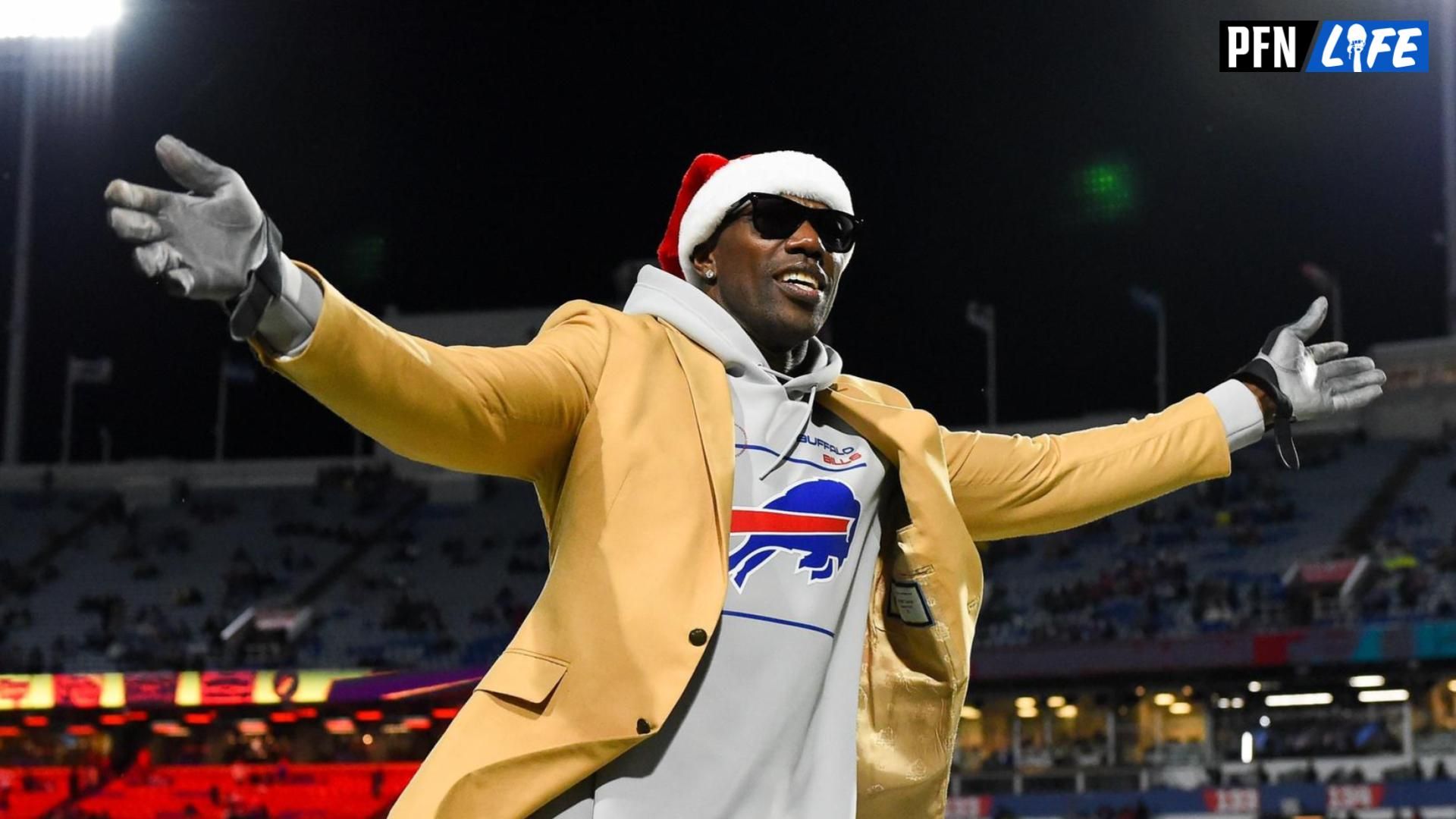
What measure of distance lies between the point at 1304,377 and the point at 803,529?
132 centimetres

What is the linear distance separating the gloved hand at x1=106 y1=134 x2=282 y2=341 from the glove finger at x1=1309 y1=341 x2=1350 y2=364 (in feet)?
7.70

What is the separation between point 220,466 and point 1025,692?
20122 mm

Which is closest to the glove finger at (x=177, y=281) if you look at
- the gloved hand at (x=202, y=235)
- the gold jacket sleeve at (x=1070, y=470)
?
the gloved hand at (x=202, y=235)

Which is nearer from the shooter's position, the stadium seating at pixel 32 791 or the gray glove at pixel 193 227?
the gray glove at pixel 193 227

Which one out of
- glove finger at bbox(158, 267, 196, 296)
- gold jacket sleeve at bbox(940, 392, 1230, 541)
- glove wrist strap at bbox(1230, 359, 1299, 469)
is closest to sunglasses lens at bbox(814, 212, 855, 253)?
gold jacket sleeve at bbox(940, 392, 1230, 541)

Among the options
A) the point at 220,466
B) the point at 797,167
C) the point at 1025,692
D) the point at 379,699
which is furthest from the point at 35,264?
the point at 797,167

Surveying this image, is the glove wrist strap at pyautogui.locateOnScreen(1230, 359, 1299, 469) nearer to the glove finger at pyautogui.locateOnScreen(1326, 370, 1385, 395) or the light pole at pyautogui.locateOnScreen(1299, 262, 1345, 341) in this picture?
the glove finger at pyautogui.locateOnScreen(1326, 370, 1385, 395)

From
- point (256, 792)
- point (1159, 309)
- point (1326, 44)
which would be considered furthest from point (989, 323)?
point (256, 792)

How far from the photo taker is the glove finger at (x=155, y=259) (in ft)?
7.48

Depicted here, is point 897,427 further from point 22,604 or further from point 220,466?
point 220,466

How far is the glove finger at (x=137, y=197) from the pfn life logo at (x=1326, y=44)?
2604cm

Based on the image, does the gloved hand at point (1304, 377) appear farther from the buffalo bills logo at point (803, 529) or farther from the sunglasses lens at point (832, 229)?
the buffalo bills logo at point (803, 529)

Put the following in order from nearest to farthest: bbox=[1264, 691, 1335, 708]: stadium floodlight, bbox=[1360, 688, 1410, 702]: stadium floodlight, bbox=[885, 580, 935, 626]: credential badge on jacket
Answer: bbox=[885, 580, 935, 626]: credential badge on jacket, bbox=[1360, 688, 1410, 702]: stadium floodlight, bbox=[1264, 691, 1335, 708]: stadium floodlight

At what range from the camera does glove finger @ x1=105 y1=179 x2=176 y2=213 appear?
2.27m
